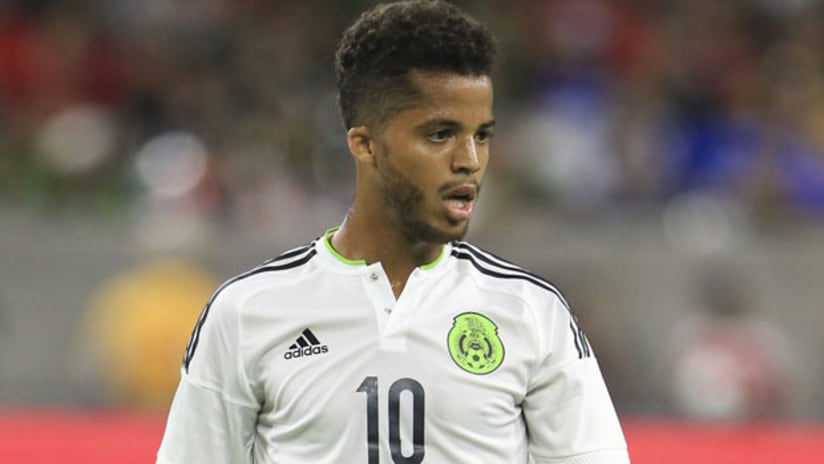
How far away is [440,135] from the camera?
116 inches

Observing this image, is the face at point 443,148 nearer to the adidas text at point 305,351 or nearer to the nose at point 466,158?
the nose at point 466,158

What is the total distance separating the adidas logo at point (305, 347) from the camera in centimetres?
304

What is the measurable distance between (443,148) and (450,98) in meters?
0.09

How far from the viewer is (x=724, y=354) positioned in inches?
303

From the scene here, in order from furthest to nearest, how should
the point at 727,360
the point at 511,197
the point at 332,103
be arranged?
the point at 332,103
the point at 511,197
the point at 727,360

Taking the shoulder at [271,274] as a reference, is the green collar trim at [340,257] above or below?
above

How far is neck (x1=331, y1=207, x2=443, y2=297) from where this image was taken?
123 inches

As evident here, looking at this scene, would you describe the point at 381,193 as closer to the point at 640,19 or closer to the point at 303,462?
the point at 303,462

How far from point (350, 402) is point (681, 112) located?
626 cm

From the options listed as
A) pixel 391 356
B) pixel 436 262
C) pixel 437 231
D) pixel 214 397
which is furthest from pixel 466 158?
pixel 214 397

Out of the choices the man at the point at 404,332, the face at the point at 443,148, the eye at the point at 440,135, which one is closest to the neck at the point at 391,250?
the man at the point at 404,332

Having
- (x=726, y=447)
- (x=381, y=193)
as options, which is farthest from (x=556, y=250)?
(x=381, y=193)

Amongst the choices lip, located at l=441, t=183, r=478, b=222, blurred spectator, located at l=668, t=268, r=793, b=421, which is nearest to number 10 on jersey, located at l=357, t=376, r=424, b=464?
lip, located at l=441, t=183, r=478, b=222

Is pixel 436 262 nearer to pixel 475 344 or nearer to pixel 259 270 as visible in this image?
pixel 475 344
